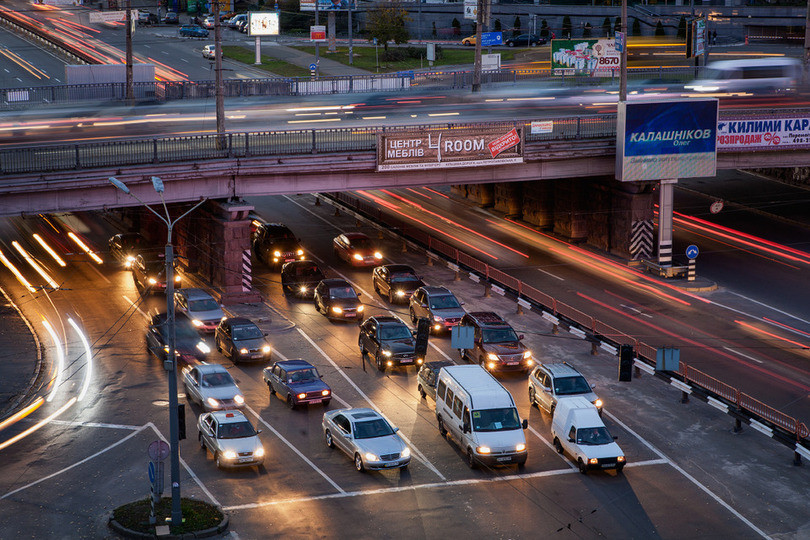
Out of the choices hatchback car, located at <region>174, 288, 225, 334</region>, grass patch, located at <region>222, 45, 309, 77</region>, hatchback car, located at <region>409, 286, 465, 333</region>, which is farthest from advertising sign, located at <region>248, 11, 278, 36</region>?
hatchback car, located at <region>409, 286, 465, 333</region>

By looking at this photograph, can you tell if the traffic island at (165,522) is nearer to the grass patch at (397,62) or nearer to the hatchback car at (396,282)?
the hatchback car at (396,282)

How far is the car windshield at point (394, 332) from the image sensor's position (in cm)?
3891

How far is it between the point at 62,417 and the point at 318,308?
14505 millimetres

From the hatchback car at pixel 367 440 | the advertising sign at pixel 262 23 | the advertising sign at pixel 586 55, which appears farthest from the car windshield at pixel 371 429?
the advertising sign at pixel 262 23

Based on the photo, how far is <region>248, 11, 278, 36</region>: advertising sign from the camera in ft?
332

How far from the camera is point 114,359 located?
39.7 metres

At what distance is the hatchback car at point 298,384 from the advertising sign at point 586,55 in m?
56.3

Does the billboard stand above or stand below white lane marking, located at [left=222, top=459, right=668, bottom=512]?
above

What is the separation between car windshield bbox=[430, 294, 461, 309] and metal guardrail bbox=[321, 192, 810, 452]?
4.29 m

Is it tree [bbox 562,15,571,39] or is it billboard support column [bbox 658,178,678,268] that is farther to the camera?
tree [bbox 562,15,571,39]

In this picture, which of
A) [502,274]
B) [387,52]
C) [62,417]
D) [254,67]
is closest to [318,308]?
[502,274]

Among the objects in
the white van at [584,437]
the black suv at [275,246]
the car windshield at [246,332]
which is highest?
the black suv at [275,246]

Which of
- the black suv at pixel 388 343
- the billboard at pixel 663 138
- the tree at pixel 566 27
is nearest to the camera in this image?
the black suv at pixel 388 343

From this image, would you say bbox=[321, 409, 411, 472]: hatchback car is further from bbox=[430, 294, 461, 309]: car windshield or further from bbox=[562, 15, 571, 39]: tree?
bbox=[562, 15, 571, 39]: tree
